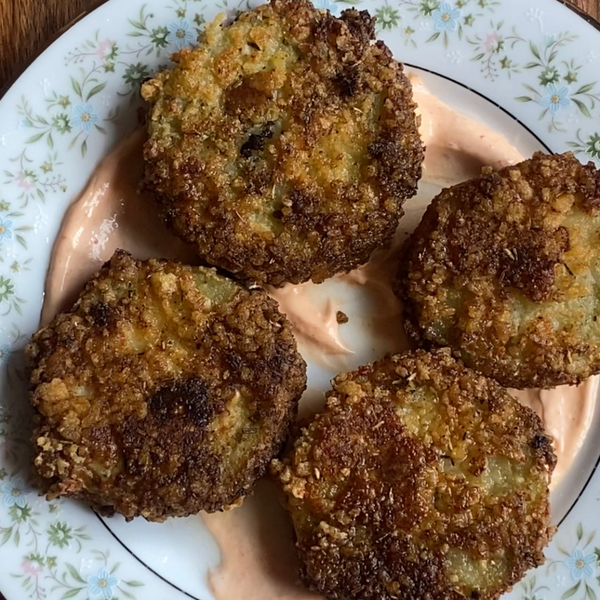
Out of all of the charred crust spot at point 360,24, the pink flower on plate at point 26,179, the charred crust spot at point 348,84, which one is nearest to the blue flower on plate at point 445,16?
the charred crust spot at point 360,24

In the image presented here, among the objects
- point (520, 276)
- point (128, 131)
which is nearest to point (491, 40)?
point (520, 276)

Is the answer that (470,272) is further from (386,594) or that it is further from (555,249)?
(386,594)

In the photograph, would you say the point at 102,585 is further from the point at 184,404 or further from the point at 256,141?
the point at 256,141

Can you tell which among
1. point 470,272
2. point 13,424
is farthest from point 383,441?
point 13,424

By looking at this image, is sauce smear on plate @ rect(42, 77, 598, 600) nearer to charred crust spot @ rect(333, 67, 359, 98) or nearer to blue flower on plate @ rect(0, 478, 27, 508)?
charred crust spot @ rect(333, 67, 359, 98)

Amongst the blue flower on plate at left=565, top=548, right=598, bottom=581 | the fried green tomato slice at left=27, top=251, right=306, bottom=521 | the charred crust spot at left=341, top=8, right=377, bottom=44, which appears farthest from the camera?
the blue flower on plate at left=565, top=548, right=598, bottom=581

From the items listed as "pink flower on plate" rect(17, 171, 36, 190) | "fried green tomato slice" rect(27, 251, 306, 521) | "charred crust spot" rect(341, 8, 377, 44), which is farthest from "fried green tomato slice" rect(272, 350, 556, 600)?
"pink flower on plate" rect(17, 171, 36, 190)
